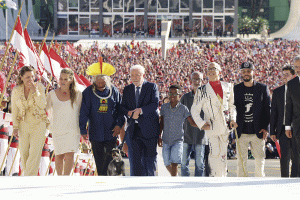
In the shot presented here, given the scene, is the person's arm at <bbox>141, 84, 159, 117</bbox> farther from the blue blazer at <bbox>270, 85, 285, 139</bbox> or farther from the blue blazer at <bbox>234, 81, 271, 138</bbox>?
the blue blazer at <bbox>270, 85, 285, 139</bbox>

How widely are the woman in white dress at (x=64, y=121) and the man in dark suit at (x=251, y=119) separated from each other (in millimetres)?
2156

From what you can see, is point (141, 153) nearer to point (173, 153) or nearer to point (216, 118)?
point (173, 153)

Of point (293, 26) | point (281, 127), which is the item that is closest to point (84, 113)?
point (281, 127)

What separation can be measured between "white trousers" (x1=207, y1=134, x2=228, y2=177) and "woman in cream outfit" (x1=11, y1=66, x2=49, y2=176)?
212 cm

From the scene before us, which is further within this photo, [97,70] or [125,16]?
[125,16]

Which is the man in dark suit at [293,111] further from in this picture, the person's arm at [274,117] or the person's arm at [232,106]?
the person's arm at [232,106]

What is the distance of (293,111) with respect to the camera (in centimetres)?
748

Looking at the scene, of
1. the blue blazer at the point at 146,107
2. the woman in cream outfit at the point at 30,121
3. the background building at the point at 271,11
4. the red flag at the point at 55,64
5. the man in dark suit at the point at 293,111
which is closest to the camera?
the man in dark suit at the point at 293,111

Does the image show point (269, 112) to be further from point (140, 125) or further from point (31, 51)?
point (31, 51)

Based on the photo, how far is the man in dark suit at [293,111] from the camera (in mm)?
7375

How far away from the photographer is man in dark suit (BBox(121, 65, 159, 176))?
817 cm

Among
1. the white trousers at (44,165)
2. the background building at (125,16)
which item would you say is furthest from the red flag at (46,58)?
the background building at (125,16)

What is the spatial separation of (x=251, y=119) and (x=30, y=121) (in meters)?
2.88

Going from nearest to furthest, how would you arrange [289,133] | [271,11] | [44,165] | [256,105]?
[289,133]
[256,105]
[44,165]
[271,11]
